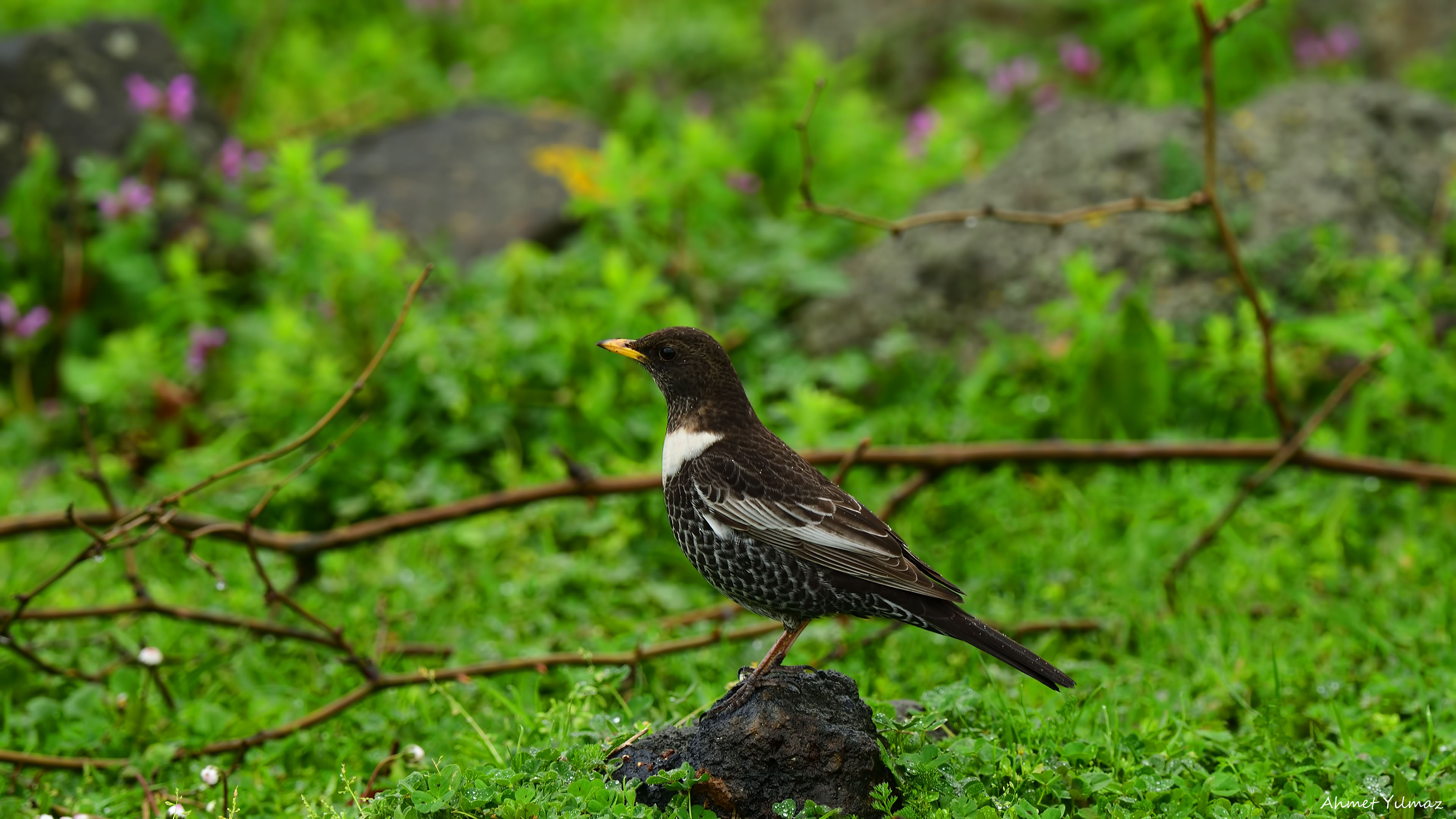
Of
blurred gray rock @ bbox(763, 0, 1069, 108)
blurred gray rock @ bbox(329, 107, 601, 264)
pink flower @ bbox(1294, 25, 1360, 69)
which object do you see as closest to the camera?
blurred gray rock @ bbox(329, 107, 601, 264)

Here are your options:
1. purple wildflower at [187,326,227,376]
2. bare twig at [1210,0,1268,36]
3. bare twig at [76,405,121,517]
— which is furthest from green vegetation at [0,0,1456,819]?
bare twig at [1210,0,1268,36]

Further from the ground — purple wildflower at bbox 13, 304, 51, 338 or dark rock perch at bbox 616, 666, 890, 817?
purple wildflower at bbox 13, 304, 51, 338

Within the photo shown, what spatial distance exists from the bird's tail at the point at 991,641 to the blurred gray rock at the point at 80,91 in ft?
20.8

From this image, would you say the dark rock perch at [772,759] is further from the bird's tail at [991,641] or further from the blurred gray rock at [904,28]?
the blurred gray rock at [904,28]

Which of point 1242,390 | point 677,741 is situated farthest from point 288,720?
point 1242,390

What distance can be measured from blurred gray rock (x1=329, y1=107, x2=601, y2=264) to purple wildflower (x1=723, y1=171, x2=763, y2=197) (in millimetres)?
1103

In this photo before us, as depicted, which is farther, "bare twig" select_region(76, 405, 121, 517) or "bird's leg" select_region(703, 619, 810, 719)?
"bare twig" select_region(76, 405, 121, 517)

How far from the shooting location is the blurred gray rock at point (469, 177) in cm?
792

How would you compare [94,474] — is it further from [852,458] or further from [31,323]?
[31,323]

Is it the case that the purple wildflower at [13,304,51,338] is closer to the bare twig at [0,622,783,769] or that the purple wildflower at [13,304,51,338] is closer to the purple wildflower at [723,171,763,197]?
the bare twig at [0,622,783,769]

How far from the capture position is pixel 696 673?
418 centimetres

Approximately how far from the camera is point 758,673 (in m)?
3.03

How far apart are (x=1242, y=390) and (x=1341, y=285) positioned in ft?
3.08

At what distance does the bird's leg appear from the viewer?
299cm
